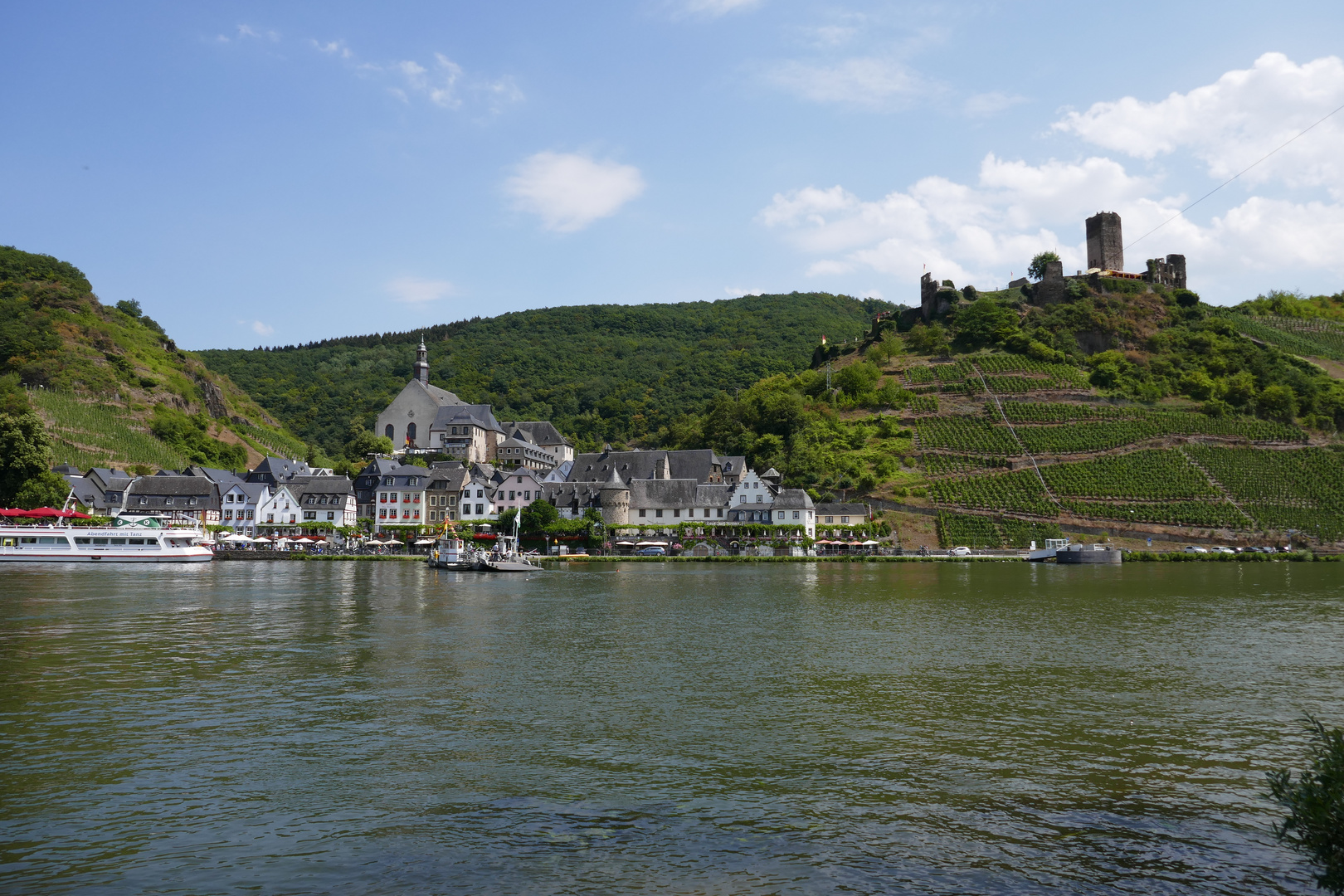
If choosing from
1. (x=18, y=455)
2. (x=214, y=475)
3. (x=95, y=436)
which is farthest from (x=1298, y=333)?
(x=95, y=436)

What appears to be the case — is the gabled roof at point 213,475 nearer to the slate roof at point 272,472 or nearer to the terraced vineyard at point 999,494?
the slate roof at point 272,472

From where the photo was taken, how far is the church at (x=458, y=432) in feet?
404

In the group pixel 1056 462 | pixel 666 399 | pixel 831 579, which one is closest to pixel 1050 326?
pixel 1056 462

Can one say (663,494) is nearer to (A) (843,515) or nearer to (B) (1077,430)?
(A) (843,515)

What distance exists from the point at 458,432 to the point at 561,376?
197ft

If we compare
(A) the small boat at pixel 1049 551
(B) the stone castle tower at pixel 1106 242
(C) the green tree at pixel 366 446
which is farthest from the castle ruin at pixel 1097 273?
(C) the green tree at pixel 366 446

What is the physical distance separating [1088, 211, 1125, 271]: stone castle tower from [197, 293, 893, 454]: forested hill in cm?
5162

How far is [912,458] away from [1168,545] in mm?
26080

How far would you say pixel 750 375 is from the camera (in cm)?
16725

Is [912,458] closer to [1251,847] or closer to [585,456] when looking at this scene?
[585,456]

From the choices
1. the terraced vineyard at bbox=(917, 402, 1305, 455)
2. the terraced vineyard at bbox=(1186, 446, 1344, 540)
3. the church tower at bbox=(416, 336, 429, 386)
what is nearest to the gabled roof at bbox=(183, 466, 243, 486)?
the church tower at bbox=(416, 336, 429, 386)

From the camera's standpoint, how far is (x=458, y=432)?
123125 mm

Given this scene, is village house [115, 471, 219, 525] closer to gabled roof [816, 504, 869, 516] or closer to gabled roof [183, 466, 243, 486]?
gabled roof [183, 466, 243, 486]

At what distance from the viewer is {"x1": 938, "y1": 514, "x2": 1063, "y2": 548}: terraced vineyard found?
8731cm
